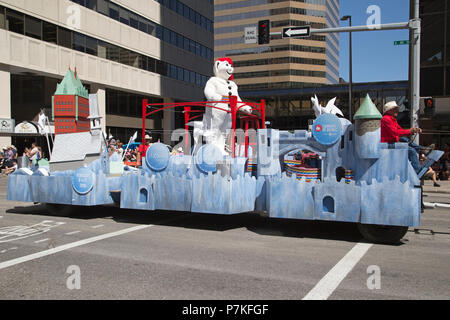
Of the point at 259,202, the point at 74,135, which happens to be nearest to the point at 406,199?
the point at 259,202

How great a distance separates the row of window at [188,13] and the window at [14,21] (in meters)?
15.8

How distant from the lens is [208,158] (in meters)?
7.26

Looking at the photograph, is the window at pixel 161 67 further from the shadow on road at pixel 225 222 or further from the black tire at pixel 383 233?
the black tire at pixel 383 233

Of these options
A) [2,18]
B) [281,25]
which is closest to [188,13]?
[2,18]

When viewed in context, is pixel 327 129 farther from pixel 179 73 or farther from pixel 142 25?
pixel 179 73

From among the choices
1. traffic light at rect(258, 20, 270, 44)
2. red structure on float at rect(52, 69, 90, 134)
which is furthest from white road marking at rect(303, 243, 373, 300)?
traffic light at rect(258, 20, 270, 44)

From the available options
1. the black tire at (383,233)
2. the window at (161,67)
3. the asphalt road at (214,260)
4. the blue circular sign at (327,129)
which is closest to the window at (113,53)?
the window at (161,67)

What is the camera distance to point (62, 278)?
4723 mm

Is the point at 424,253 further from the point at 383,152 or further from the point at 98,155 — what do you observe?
the point at 98,155

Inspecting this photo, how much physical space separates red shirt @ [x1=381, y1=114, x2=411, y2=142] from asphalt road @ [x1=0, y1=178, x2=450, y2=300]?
1671 mm

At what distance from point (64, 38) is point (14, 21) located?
12.3ft

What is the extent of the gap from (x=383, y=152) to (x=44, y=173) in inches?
273

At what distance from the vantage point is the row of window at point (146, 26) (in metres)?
29.6

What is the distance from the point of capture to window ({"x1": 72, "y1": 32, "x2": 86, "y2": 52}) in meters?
27.3
